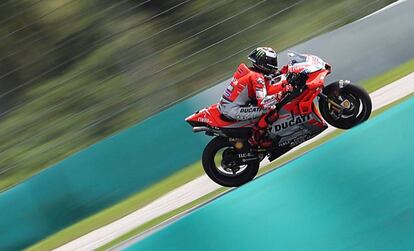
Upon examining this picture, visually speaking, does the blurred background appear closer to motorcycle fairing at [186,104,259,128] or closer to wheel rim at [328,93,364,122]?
motorcycle fairing at [186,104,259,128]

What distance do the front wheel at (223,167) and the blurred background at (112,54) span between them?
565cm

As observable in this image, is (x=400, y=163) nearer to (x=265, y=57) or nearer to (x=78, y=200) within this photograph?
(x=265, y=57)

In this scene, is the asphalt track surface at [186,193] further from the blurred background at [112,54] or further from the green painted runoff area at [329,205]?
the green painted runoff area at [329,205]

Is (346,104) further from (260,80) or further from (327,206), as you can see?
(327,206)

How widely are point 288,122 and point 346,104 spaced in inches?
33.3

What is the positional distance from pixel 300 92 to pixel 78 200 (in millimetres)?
4330

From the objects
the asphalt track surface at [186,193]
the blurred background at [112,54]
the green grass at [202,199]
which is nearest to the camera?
the green grass at [202,199]

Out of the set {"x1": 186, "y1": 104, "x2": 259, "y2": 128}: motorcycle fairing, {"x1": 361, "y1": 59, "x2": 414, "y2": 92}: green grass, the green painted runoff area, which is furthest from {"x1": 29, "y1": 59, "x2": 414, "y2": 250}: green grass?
the green painted runoff area

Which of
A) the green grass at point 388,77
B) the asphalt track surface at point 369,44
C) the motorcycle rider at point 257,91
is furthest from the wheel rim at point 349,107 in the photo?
the asphalt track surface at point 369,44

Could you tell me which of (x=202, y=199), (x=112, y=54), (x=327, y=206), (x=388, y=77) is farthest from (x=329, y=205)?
(x=112, y=54)

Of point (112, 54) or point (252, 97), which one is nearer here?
point (252, 97)

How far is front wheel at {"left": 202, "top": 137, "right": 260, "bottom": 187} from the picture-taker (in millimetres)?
8794

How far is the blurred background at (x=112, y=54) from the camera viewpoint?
15.4 m

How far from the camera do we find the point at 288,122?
8.87m
